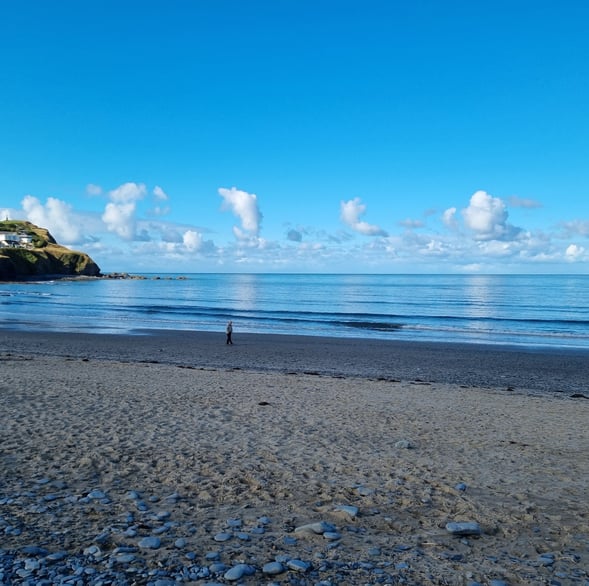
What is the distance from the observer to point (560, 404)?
13.3 m

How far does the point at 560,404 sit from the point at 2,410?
45.5ft

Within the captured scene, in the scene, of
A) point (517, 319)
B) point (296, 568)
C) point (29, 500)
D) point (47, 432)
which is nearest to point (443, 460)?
point (296, 568)

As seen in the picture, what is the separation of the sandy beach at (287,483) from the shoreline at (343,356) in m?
4.05

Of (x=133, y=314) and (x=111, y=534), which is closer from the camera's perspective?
(x=111, y=534)

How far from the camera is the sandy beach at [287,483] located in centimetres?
443

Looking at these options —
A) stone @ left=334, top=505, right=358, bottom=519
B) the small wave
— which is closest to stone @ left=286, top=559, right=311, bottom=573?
stone @ left=334, top=505, right=358, bottom=519

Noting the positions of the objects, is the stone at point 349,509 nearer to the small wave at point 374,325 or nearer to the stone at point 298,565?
the stone at point 298,565

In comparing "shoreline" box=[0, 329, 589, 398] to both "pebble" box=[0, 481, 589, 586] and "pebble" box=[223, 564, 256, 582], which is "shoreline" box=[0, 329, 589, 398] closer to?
"pebble" box=[0, 481, 589, 586]

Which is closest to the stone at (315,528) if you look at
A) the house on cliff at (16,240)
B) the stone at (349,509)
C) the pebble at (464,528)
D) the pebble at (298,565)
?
the stone at (349,509)

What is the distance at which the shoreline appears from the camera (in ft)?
61.6

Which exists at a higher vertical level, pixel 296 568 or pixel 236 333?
pixel 296 568

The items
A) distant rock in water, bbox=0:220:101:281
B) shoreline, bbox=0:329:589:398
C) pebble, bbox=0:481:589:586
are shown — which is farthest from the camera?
distant rock in water, bbox=0:220:101:281

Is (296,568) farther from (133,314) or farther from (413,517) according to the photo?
(133,314)

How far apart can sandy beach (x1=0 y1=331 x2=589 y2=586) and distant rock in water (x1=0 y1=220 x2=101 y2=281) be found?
125258 millimetres
